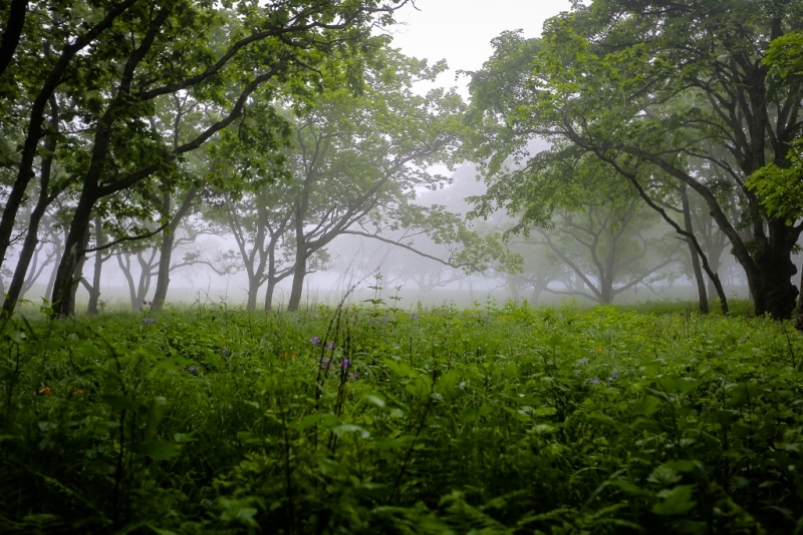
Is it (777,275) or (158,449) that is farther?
(777,275)

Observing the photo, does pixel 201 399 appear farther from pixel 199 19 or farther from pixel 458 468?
pixel 199 19

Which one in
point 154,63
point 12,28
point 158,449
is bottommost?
point 158,449

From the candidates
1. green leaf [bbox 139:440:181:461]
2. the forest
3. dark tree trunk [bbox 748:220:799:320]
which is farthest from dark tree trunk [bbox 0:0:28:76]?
dark tree trunk [bbox 748:220:799:320]

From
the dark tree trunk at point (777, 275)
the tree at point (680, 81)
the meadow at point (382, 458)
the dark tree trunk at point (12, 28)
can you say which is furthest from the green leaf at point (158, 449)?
the dark tree trunk at point (777, 275)

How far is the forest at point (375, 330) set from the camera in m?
1.65

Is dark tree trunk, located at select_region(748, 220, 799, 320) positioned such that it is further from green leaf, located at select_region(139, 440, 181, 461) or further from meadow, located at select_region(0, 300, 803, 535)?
green leaf, located at select_region(139, 440, 181, 461)

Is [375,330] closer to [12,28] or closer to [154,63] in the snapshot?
[12,28]

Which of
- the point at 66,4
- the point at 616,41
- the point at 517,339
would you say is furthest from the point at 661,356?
the point at 616,41

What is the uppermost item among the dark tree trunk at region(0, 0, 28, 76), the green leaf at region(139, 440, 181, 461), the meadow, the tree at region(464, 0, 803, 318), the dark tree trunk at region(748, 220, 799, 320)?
the tree at region(464, 0, 803, 318)

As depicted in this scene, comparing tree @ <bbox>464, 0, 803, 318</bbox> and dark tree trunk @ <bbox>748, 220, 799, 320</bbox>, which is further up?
tree @ <bbox>464, 0, 803, 318</bbox>

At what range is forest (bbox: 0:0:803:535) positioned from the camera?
1.65 meters

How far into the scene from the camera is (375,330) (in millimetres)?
5312

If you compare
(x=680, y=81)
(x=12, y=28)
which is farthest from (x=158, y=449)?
(x=680, y=81)

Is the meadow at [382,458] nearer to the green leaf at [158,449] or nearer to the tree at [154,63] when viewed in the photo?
the green leaf at [158,449]
